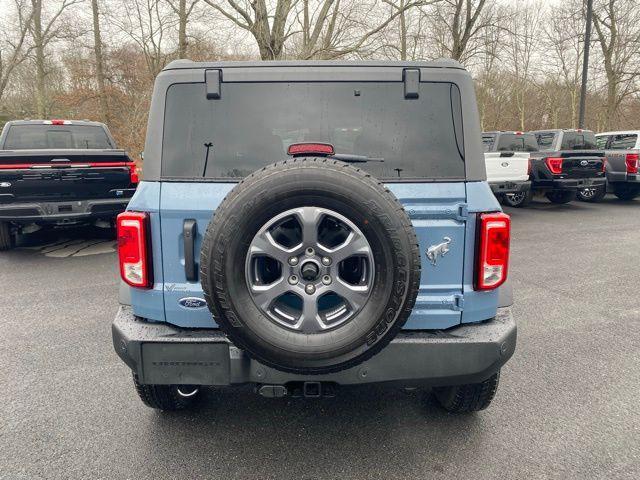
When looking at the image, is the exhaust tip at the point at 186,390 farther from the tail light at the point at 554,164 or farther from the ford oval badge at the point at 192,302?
the tail light at the point at 554,164

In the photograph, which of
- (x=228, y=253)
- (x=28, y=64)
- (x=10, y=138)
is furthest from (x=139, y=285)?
(x=28, y=64)

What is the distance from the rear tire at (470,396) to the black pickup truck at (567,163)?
9.84 meters

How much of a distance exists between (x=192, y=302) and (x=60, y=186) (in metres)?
5.29

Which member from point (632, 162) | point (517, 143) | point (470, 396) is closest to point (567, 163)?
point (517, 143)

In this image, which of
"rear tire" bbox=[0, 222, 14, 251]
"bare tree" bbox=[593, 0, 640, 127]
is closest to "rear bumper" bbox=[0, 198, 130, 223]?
"rear tire" bbox=[0, 222, 14, 251]

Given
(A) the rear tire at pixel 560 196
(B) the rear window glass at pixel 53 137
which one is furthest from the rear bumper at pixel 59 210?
(A) the rear tire at pixel 560 196

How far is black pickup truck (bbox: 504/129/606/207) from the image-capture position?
11.0 m

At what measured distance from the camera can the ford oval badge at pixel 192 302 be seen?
7.47 feet

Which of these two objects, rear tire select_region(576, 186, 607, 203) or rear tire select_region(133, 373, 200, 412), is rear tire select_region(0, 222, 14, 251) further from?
rear tire select_region(576, 186, 607, 203)

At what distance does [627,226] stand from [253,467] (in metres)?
10.0

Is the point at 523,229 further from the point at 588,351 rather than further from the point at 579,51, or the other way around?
the point at 579,51

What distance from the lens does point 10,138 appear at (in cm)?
760

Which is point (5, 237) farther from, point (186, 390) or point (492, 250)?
point (492, 250)

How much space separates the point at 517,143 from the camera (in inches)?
468
